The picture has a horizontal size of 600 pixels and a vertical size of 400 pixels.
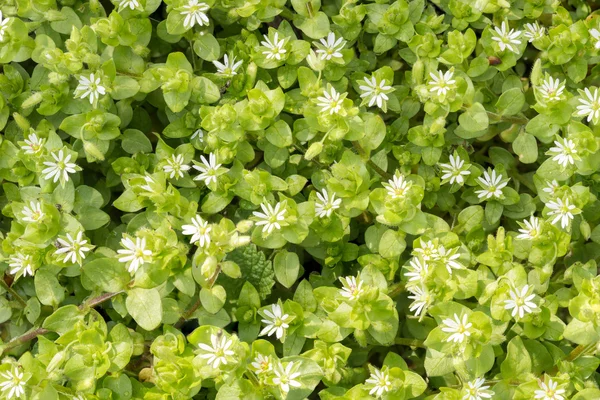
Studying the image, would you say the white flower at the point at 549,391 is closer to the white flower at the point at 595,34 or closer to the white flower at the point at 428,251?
the white flower at the point at 428,251

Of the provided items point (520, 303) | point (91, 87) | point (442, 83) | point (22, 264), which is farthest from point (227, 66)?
point (520, 303)

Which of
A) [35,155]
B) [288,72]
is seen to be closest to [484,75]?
[288,72]

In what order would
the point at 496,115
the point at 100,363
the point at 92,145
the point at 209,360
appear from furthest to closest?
the point at 496,115
the point at 92,145
the point at 100,363
the point at 209,360

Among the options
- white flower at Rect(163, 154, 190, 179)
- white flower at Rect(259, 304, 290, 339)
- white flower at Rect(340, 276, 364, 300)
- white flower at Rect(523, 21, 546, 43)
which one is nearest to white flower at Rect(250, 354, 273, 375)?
white flower at Rect(259, 304, 290, 339)

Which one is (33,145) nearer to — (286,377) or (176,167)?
(176,167)

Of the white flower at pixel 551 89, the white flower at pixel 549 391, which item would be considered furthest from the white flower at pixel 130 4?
the white flower at pixel 549 391

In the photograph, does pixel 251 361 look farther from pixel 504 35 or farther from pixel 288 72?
pixel 504 35
